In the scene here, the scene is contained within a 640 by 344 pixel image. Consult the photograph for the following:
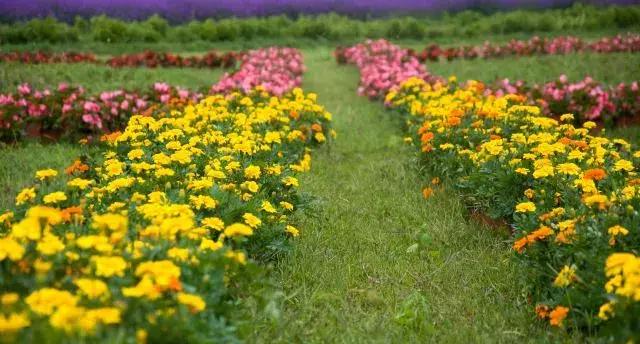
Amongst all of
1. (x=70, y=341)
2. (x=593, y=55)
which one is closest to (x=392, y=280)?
(x=70, y=341)

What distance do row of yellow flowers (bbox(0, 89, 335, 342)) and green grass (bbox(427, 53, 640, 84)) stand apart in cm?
1014

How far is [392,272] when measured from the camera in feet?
14.8

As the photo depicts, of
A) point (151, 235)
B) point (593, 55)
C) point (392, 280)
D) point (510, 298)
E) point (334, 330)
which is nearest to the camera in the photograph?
point (151, 235)

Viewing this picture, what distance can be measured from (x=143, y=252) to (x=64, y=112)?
270 inches

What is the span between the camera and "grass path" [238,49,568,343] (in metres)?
3.63

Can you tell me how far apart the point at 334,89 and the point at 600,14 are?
66.9ft

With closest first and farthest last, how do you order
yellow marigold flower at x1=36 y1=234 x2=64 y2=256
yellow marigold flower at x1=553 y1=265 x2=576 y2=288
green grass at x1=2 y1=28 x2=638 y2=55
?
yellow marigold flower at x1=36 y1=234 x2=64 y2=256 < yellow marigold flower at x1=553 y1=265 x2=576 y2=288 < green grass at x1=2 y1=28 x2=638 y2=55

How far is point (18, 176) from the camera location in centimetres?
704

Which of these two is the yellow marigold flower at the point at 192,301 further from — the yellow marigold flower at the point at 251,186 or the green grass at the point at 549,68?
the green grass at the point at 549,68

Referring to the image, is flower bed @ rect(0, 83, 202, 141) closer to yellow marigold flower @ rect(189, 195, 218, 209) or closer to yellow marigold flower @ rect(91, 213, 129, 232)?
yellow marigold flower @ rect(189, 195, 218, 209)

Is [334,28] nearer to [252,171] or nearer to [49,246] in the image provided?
[252,171]

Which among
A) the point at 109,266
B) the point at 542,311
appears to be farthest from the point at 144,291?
the point at 542,311

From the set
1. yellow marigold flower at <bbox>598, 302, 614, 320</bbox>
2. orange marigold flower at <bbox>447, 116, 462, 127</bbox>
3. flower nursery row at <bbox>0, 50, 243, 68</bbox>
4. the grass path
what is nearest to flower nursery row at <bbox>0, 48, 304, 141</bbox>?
the grass path

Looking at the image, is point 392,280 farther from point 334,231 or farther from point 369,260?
point 334,231
